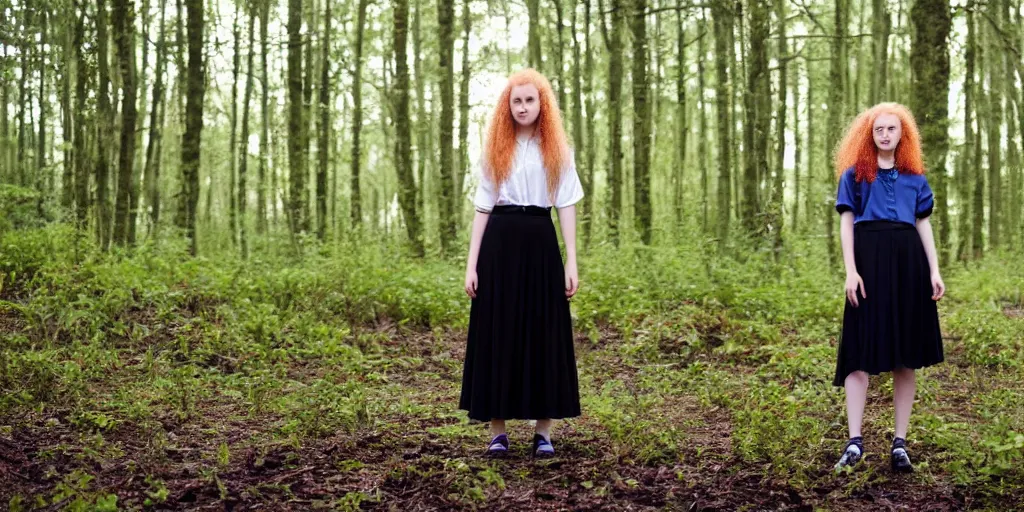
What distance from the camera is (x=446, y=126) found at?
1764 cm

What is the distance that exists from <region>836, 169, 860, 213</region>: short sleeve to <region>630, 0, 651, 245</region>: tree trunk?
10.2m

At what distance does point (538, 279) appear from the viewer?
5172 millimetres

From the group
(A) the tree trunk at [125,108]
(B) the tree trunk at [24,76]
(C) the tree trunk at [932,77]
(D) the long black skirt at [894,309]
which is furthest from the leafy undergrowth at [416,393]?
(B) the tree trunk at [24,76]

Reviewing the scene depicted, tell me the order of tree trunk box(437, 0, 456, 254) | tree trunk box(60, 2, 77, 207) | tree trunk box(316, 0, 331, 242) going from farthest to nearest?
1. tree trunk box(316, 0, 331, 242)
2. tree trunk box(60, 2, 77, 207)
3. tree trunk box(437, 0, 456, 254)

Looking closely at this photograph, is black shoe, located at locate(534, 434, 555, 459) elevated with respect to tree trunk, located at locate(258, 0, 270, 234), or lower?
lower

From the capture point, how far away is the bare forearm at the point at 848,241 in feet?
16.3

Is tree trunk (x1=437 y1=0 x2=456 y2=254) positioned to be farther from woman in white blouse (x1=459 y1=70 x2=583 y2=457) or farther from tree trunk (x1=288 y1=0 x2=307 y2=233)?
woman in white blouse (x1=459 y1=70 x2=583 y2=457)

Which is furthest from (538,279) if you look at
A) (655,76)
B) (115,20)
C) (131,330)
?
(655,76)

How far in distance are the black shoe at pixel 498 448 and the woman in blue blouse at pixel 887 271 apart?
186cm

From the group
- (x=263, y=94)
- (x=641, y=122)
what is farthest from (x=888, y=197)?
(x=263, y=94)

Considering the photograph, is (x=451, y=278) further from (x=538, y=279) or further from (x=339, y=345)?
(x=538, y=279)

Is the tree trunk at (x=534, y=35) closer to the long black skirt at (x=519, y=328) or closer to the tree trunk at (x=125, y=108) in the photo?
the tree trunk at (x=125, y=108)

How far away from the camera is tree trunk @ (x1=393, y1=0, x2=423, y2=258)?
14438mm

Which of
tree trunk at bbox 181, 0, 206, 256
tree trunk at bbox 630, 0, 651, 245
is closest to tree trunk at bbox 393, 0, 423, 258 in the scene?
tree trunk at bbox 181, 0, 206, 256
